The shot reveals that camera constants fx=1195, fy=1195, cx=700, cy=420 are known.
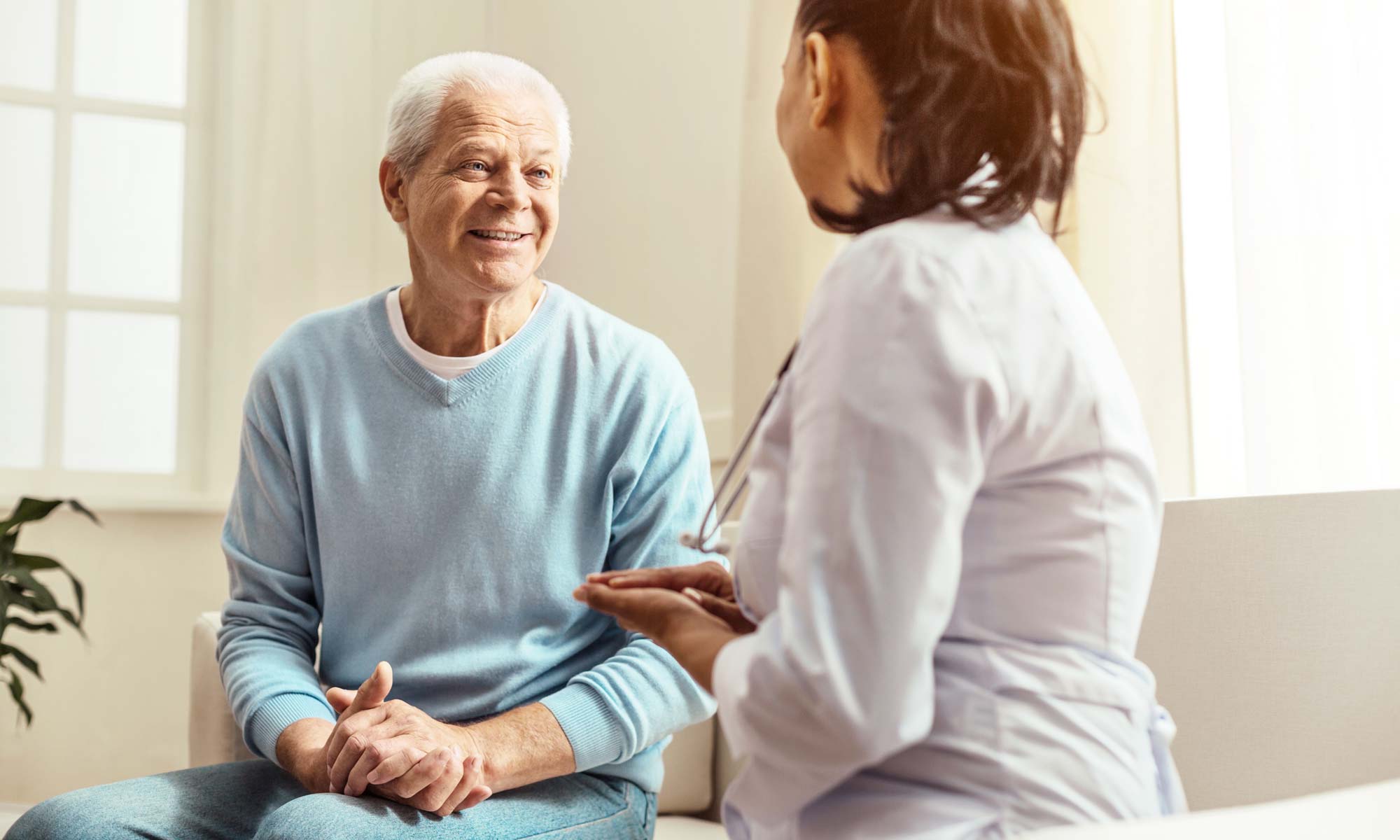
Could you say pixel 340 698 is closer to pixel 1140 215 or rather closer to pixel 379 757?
pixel 379 757

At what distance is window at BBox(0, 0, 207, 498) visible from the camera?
10.9ft

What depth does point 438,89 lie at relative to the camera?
1491 mm

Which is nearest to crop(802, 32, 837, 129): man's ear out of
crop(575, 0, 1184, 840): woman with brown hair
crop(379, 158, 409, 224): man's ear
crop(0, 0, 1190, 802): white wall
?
crop(575, 0, 1184, 840): woman with brown hair

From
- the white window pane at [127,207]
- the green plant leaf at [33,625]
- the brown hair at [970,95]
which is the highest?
the white window pane at [127,207]

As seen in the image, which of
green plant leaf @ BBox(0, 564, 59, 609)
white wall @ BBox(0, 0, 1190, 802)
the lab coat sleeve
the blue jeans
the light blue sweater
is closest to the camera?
the lab coat sleeve

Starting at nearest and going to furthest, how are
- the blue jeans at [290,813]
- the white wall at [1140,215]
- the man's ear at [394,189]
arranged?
the blue jeans at [290,813]
the man's ear at [394,189]
the white wall at [1140,215]

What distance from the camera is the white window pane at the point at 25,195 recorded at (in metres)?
3.32

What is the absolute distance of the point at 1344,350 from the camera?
61.4 inches

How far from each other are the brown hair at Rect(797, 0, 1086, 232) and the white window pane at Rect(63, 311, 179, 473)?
314 centimetres

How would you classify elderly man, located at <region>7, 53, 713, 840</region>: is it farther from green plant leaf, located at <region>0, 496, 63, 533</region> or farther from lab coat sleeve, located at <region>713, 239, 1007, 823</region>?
green plant leaf, located at <region>0, 496, 63, 533</region>

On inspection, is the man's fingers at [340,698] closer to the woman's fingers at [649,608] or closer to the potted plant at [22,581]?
the woman's fingers at [649,608]

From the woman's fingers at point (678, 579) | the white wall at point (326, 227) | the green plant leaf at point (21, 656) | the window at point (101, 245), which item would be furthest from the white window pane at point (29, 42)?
the woman's fingers at point (678, 579)

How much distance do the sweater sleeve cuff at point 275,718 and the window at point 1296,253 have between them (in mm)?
1264

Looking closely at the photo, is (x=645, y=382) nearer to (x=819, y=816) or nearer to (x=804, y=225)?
(x=819, y=816)
